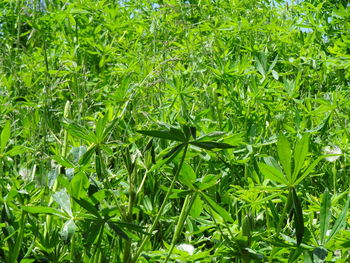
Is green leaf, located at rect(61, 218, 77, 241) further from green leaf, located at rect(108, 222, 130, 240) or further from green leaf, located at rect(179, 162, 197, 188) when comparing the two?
green leaf, located at rect(179, 162, 197, 188)

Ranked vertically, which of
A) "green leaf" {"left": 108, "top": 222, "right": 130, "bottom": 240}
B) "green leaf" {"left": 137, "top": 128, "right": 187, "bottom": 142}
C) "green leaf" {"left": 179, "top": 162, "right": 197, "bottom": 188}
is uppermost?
"green leaf" {"left": 137, "top": 128, "right": 187, "bottom": 142}

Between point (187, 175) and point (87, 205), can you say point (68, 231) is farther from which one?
point (187, 175)

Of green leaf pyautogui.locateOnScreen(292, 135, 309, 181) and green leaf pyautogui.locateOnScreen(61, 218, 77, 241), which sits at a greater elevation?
green leaf pyautogui.locateOnScreen(292, 135, 309, 181)

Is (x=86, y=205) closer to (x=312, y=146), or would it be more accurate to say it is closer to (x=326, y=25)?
(x=312, y=146)

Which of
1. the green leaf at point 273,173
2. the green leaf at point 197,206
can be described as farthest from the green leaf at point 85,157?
the green leaf at point 273,173

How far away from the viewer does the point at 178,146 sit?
1083mm

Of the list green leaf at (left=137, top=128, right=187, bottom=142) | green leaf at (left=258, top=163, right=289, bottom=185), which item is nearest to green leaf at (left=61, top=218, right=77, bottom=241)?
green leaf at (left=137, top=128, right=187, bottom=142)

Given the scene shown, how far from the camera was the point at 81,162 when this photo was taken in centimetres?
121

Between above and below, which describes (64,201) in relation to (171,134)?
below

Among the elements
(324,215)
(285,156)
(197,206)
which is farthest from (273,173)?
(197,206)

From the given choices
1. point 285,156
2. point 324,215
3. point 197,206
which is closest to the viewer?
point 285,156

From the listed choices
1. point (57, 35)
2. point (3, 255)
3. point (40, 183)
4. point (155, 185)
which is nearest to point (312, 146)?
point (155, 185)

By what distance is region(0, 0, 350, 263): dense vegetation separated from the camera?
1.16 meters

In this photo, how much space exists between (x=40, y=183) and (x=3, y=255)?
0.22 metres
